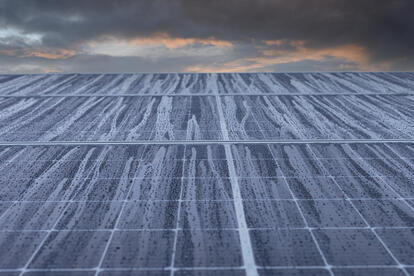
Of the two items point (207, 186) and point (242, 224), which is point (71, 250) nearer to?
point (207, 186)

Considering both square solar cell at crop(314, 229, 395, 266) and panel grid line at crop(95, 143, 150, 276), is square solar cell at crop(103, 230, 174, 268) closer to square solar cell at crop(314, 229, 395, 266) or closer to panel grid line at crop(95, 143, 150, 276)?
panel grid line at crop(95, 143, 150, 276)

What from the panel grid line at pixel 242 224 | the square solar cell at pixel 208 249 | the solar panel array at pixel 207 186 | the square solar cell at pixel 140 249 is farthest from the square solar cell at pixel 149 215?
the panel grid line at pixel 242 224

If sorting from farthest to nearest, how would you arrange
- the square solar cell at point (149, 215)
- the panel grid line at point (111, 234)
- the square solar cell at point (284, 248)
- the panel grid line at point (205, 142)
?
the panel grid line at point (205, 142)
the square solar cell at point (149, 215)
the square solar cell at point (284, 248)
the panel grid line at point (111, 234)

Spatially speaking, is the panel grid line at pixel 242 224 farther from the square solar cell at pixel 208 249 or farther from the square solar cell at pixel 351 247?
the square solar cell at pixel 351 247

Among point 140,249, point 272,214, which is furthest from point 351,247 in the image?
point 140,249

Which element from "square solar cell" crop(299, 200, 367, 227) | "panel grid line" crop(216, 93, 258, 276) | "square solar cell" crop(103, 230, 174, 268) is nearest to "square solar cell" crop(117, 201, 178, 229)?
A: "square solar cell" crop(103, 230, 174, 268)

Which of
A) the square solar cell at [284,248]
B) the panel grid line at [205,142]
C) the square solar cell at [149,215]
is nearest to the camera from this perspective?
the square solar cell at [284,248]

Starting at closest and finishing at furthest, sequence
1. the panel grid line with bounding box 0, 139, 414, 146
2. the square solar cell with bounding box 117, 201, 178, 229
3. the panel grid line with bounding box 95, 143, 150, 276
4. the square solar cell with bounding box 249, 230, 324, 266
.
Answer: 1. the panel grid line with bounding box 95, 143, 150, 276
2. the square solar cell with bounding box 249, 230, 324, 266
3. the square solar cell with bounding box 117, 201, 178, 229
4. the panel grid line with bounding box 0, 139, 414, 146

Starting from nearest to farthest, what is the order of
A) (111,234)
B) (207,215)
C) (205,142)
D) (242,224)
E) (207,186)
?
(111,234) → (242,224) → (207,215) → (207,186) → (205,142)

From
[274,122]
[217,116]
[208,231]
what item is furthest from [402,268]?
[217,116]

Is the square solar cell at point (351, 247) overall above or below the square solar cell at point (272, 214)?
below
